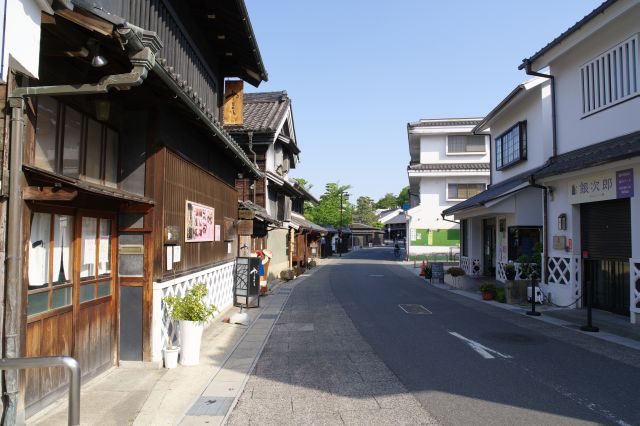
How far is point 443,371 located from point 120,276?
17.5 ft

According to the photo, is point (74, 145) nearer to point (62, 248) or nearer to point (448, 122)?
point (62, 248)

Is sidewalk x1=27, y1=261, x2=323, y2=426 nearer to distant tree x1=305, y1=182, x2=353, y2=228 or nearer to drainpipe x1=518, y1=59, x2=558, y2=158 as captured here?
drainpipe x1=518, y1=59, x2=558, y2=158

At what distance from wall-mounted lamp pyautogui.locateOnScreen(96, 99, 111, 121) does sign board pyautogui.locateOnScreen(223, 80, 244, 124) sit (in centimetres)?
814

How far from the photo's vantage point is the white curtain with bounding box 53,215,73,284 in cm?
573

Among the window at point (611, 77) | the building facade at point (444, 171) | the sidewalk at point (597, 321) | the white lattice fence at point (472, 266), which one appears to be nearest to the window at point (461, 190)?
the building facade at point (444, 171)

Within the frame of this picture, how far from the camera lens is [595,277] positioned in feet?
41.9

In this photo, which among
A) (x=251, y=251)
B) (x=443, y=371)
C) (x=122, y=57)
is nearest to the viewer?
(x=122, y=57)

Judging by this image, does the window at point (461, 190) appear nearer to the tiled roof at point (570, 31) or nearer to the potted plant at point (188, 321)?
the tiled roof at point (570, 31)

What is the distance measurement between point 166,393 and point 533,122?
15.9m

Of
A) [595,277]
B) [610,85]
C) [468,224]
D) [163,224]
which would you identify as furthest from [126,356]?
[468,224]

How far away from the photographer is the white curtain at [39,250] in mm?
5203

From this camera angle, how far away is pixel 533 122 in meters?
17.4

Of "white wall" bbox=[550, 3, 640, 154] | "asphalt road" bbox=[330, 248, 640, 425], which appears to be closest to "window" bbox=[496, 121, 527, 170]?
"white wall" bbox=[550, 3, 640, 154]

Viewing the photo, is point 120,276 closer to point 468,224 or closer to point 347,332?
point 347,332
